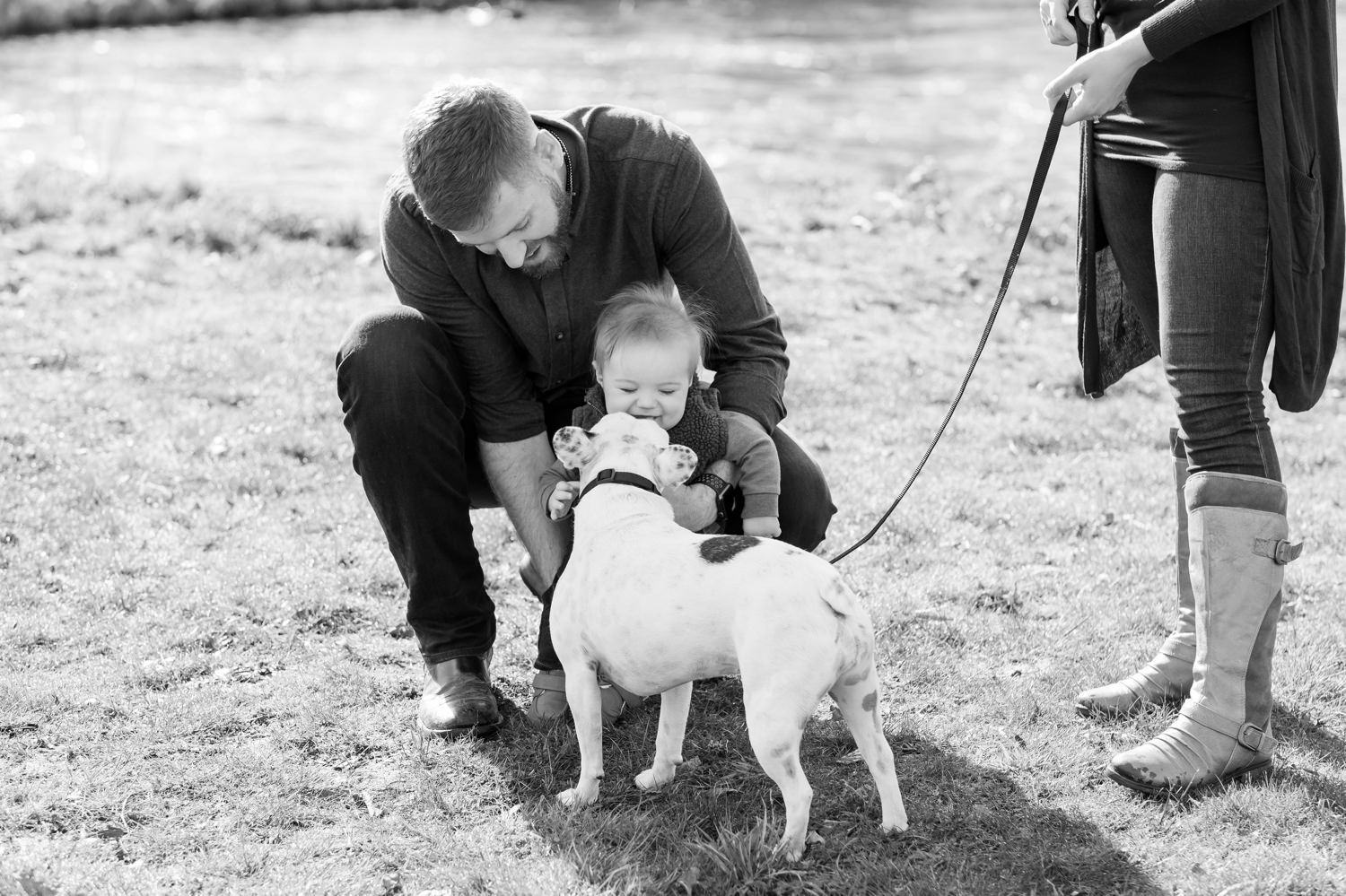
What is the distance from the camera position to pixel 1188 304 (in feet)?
10.7

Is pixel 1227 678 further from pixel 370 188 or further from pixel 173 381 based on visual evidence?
pixel 370 188

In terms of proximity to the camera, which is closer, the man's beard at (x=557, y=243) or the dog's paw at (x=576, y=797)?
the dog's paw at (x=576, y=797)

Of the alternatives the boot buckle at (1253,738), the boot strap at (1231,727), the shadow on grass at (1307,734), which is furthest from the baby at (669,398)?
the shadow on grass at (1307,734)

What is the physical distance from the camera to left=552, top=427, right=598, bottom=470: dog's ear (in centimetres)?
333

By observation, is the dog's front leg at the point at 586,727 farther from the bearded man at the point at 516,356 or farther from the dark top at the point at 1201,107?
the dark top at the point at 1201,107

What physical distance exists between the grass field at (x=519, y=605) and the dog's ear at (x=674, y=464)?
2.48ft

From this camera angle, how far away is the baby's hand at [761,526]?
367cm

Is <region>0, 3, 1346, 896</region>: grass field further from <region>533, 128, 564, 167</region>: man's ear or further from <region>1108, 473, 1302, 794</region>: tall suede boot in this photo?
<region>533, 128, 564, 167</region>: man's ear

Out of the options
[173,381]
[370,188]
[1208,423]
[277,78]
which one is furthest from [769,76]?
[1208,423]

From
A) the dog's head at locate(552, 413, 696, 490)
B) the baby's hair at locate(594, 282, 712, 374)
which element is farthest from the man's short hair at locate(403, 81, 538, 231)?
the dog's head at locate(552, 413, 696, 490)

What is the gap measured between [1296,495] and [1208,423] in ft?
8.34

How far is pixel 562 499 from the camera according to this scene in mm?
3480

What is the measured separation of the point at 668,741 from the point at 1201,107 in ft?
6.37

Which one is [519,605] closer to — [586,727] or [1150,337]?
[586,727]
